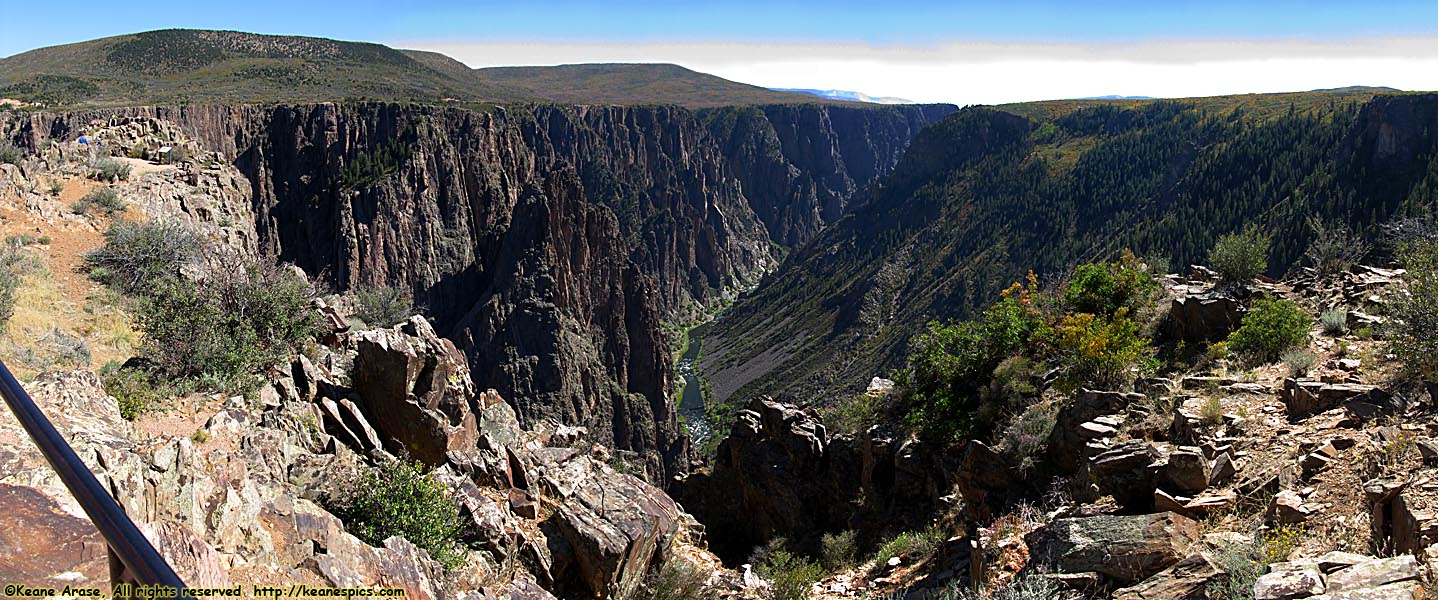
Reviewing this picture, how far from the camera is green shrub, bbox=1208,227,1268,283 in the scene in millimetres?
18672

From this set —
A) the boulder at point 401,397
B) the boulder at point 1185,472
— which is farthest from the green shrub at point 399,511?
the boulder at point 1185,472

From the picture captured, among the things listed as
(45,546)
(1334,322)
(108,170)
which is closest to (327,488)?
(45,546)

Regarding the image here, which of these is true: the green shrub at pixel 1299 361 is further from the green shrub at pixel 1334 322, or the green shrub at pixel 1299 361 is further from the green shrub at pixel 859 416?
the green shrub at pixel 859 416

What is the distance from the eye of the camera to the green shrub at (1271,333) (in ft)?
47.4

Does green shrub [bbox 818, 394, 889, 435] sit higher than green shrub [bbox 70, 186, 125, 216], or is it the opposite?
green shrub [bbox 70, 186, 125, 216]

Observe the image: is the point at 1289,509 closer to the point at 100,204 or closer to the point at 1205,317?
the point at 1205,317

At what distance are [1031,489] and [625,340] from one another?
75838 millimetres

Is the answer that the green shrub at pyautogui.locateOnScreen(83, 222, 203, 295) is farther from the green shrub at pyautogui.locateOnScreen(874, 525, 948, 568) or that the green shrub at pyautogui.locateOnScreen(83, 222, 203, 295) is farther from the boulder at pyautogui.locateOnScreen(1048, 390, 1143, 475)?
the boulder at pyautogui.locateOnScreen(1048, 390, 1143, 475)

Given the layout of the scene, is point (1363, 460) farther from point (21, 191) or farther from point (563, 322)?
point (563, 322)

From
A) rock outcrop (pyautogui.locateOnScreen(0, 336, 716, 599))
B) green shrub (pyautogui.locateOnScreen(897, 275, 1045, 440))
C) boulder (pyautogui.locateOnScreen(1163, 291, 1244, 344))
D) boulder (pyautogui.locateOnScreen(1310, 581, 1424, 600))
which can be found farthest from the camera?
green shrub (pyautogui.locateOnScreen(897, 275, 1045, 440))

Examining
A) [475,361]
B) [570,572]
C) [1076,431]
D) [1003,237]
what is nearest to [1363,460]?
[1076,431]

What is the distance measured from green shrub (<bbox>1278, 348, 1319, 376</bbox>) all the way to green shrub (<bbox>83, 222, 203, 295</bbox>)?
23.0 meters

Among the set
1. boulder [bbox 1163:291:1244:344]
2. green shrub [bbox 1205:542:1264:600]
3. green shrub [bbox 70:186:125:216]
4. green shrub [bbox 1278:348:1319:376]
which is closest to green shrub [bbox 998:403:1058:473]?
green shrub [bbox 1278:348:1319:376]

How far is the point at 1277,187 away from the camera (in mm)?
78250
